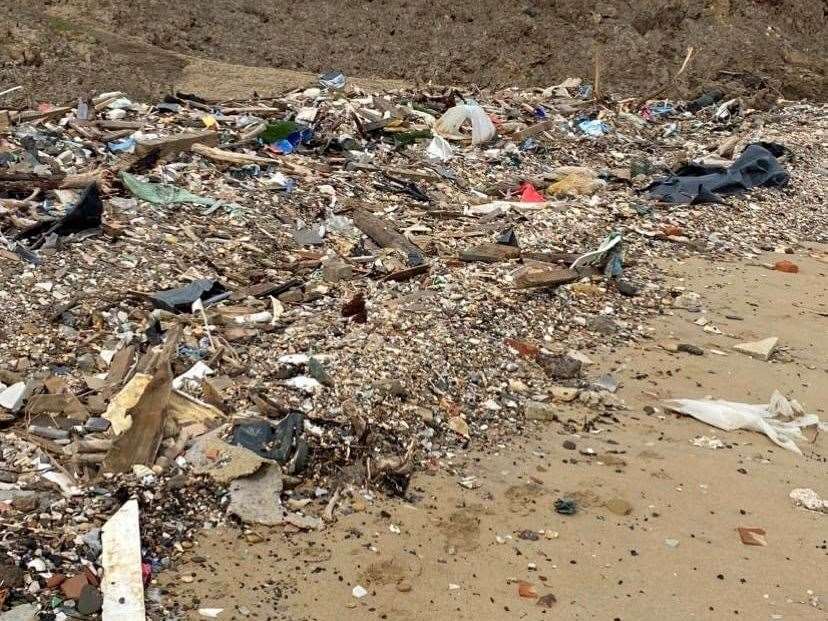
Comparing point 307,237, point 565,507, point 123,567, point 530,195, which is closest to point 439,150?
point 530,195

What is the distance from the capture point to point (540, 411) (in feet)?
14.8

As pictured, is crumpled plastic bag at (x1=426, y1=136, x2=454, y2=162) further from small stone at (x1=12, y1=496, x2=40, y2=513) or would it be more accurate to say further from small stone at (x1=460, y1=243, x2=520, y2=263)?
small stone at (x1=12, y1=496, x2=40, y2=513)

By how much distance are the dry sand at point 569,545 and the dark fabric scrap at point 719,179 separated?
4233 mm

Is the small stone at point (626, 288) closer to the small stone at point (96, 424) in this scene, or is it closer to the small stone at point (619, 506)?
the small stone at point (619, 506)

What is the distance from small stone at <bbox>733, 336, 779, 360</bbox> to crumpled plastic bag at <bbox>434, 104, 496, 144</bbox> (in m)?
4.98

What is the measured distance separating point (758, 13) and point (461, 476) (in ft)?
57.0

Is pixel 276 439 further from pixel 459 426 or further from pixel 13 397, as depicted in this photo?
pixel 13 397

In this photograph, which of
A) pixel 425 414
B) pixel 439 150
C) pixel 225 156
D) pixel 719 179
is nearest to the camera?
pixel 425 414

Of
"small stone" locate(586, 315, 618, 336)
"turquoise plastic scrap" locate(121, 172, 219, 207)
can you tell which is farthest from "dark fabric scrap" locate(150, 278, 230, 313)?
"small stone" locate(586, 315, 618, 336)

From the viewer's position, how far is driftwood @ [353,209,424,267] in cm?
651

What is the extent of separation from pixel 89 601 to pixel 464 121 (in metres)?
8.03

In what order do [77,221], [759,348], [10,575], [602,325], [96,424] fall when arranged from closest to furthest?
[10,575], [96,424], [759,348], [602,325], [77,221]

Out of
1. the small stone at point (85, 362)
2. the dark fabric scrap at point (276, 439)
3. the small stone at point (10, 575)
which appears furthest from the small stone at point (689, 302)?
the small stone at point (10, 575)

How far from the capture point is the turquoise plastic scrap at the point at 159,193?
6.68 m
